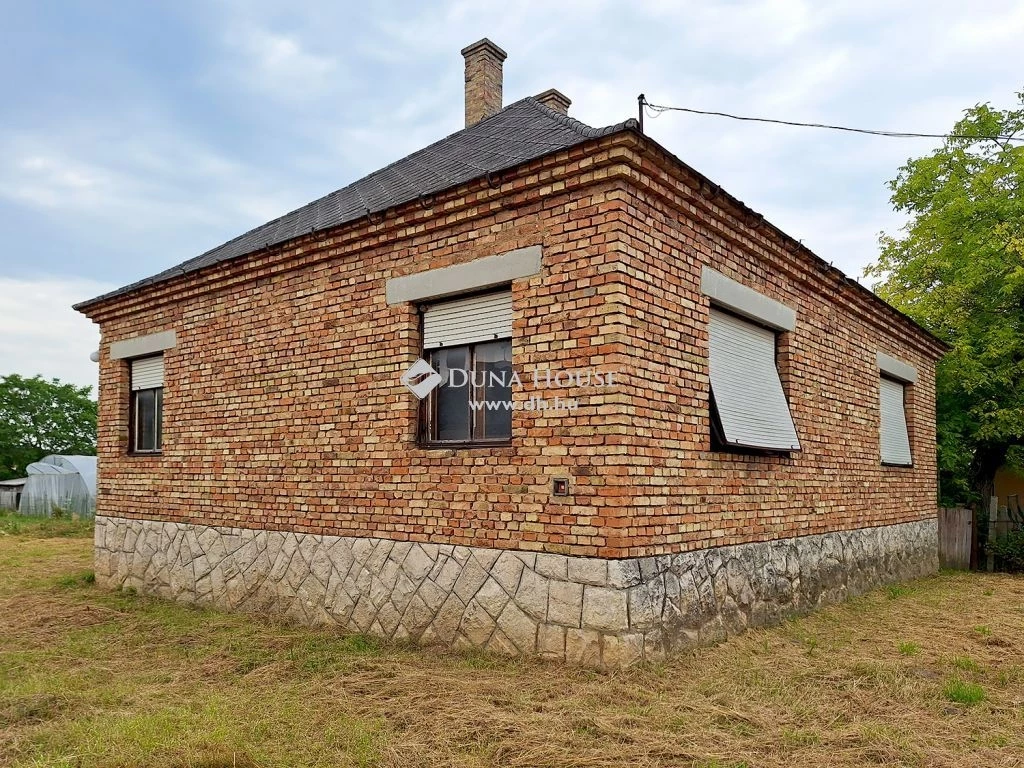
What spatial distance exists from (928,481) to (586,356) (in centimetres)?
905

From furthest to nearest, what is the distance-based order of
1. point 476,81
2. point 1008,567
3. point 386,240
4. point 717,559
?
point 1008,567 → point 476,81 → point 386,240 → point 717,559

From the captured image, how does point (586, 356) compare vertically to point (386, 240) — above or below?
below

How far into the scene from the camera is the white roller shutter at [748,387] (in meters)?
7.26

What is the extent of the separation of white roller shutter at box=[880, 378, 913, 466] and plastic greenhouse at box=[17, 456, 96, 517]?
25.1m

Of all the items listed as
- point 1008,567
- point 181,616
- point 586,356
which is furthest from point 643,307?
point 1008,567

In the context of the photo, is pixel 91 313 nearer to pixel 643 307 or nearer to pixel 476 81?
pixel 476 81

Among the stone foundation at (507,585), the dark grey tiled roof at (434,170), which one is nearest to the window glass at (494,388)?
the stone foundation at (507,585)

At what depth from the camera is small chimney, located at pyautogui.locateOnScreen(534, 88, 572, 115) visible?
1136 centimetres

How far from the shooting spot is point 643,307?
20.8 feet

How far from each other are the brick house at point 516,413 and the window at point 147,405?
0.23 ft

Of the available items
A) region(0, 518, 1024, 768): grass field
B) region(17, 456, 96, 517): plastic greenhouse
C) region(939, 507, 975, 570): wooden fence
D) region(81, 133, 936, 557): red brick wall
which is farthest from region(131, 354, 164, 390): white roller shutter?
region(17, 456, 96, 517): plastic greenhouse

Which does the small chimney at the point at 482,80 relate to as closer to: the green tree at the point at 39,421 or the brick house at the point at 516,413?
the brick house at the point at 516,413

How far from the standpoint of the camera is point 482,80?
12234mm

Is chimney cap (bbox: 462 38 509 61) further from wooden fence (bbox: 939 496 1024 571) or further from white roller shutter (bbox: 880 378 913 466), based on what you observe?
wooden fence (bbox: 939 496 1024 571)
